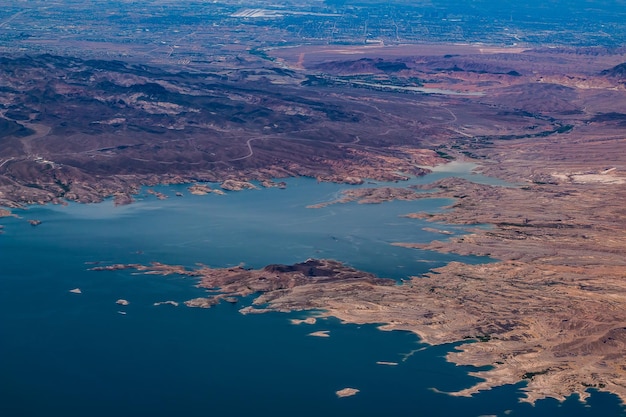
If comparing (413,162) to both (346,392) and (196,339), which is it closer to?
(196,339)

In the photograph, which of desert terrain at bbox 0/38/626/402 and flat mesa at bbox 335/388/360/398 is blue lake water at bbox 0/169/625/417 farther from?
desert terrain at bbox 0/38/626/402

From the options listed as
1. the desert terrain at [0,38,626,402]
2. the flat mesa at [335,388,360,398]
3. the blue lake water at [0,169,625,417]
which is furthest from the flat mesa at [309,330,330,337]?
the flat mesa at [335,388,360,398]

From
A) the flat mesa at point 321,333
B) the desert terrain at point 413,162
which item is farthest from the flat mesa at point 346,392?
the flat mesa at point 321,333

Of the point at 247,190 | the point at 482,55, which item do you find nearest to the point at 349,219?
the point at 247,190

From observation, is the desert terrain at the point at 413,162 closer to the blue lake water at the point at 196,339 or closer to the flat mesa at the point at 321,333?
the blue lake water at the point at 196,339

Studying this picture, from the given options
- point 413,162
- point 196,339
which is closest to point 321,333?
point 196,339

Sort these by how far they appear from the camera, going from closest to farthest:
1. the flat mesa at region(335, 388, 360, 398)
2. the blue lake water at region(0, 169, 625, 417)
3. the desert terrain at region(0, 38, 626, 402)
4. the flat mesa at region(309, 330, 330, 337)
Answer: the blue lake water at region(0, 169, 625, 417)
the flat mesa at region(335, 388, 360, 398)
the flat mesa at region(309, 330, 330, 337)
the desert terrain at region(0, 38, 626, 402)

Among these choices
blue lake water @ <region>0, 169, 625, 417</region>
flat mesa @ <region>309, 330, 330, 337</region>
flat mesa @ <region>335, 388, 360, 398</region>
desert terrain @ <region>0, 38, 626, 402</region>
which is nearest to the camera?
blue lake water @ <region>0, 169, 625, 417</region>
